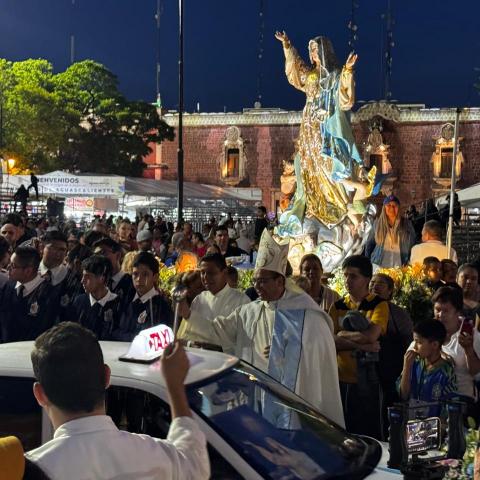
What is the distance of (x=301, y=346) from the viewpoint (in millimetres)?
5512

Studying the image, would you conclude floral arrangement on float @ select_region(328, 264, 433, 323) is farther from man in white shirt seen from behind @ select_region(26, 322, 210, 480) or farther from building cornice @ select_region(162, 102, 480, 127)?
building cornice @ select_region(162, 102, 480, 127)

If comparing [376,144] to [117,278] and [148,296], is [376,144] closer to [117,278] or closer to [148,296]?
[117,278]

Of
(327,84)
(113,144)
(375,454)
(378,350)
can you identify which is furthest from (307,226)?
(113,144)

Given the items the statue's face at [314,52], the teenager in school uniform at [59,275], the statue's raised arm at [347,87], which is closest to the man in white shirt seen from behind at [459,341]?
the teenager in school uniform at [59,275]

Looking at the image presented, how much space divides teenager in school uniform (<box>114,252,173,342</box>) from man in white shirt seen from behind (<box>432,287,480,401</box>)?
75.3 inches

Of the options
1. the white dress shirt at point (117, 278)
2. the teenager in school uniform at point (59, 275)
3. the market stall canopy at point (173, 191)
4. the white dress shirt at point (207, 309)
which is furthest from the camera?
the market stall canopy at point (173, 191)

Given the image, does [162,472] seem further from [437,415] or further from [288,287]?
[288,287]

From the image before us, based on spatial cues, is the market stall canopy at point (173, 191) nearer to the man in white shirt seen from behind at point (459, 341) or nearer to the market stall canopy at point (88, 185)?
the market stall canopy at point (88, 185)

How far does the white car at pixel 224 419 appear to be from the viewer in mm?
3568

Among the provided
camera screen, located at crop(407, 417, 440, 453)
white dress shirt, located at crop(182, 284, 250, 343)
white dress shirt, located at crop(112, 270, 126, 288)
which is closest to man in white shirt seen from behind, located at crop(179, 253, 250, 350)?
white dress shirt, located at crop(182, 284, 250, 343)

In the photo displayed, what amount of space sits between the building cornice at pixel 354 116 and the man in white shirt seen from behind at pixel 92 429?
44993 millimetres

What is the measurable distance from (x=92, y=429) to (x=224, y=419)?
1.18m

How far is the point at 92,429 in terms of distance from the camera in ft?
8.37

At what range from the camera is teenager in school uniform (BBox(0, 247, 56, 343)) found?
21.3 feet
